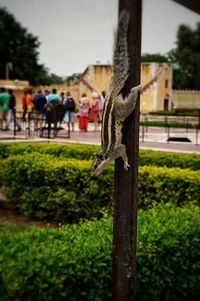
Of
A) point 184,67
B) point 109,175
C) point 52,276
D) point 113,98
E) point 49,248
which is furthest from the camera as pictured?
point 184,67

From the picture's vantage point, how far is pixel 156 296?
11.8ft

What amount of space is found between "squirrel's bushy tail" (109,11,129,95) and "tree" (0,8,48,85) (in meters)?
48.3

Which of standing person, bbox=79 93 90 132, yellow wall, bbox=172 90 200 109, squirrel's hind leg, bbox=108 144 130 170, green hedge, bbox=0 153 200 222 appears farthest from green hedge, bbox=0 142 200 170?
yellow wall, bbox=172 90 200 109

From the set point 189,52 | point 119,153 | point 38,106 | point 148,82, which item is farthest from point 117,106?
point 189,52

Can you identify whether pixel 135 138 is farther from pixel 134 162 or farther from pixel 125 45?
pixel 125 45

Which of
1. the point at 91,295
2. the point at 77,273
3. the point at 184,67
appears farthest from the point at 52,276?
the point at 184,67

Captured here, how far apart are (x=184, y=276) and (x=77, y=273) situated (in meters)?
1.22

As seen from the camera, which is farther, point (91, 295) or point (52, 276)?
point (91, 295)

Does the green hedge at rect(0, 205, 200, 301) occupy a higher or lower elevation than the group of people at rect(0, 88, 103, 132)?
lower

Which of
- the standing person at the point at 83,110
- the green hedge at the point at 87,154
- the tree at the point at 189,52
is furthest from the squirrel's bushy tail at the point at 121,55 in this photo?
the tree at the point at 189,52

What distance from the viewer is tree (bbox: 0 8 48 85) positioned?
50125 millimetres

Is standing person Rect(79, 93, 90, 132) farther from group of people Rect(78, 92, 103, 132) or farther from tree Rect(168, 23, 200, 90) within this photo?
tree Rect(168, 23, 200, 90)

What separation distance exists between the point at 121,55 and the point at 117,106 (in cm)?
28

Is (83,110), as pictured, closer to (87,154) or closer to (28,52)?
(87,154)
